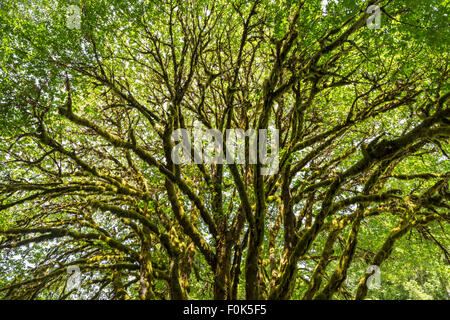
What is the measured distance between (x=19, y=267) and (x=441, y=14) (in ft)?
38.9

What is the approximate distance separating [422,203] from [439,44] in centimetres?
268

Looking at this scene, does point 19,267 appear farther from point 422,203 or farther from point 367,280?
point 422,203

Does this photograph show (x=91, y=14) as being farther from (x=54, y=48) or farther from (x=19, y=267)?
(x=19, y=267)

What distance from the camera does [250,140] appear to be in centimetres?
529

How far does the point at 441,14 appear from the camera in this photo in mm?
4062
